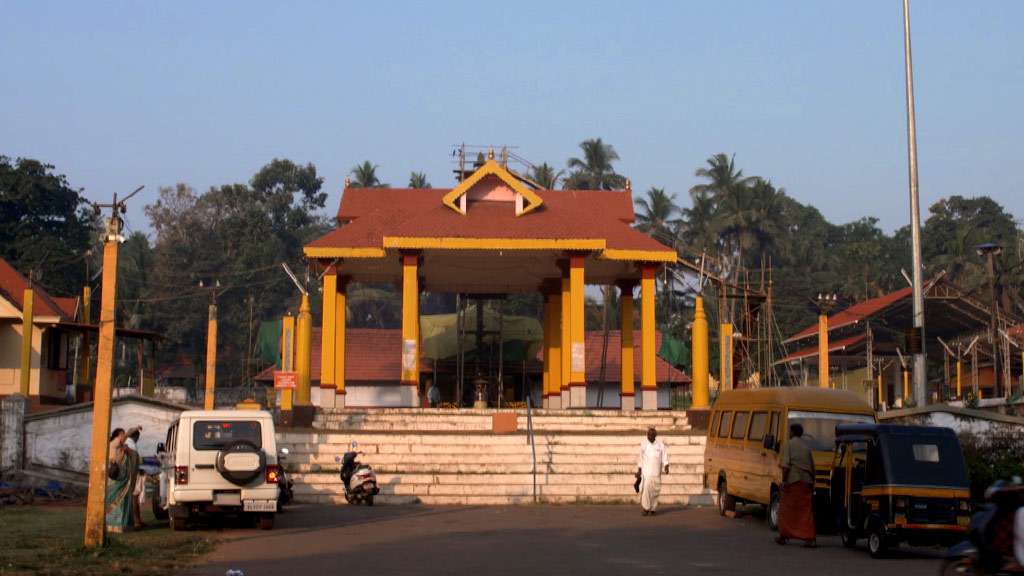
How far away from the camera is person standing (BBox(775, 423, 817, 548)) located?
15844mm

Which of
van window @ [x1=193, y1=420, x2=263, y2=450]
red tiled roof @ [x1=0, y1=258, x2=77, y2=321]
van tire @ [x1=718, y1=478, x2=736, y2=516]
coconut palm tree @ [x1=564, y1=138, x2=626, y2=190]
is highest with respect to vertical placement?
coconut palm tree @ [x1=564, y1=138, x2=626, y2=190]

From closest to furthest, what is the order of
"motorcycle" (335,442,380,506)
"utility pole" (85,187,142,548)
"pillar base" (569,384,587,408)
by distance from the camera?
"utility pole" (85,187,142,548) < "motorcycle" (335,442,380,506) < "pillar base" (569,384,587,408)

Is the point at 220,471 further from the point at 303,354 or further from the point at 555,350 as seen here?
the point at 555,350

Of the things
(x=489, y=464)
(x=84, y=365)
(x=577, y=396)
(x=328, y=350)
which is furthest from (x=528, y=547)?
(x=84, y=365)

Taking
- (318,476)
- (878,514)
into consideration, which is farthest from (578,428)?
(878,514)

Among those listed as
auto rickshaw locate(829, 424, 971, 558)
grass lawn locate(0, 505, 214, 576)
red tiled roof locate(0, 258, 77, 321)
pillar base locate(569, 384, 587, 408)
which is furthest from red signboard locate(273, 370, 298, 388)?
auto rickshaw locate(829, 424, 971, 558)

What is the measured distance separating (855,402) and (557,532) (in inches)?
205

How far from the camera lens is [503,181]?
35031mm

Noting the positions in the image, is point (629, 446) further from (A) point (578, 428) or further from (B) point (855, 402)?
(B) point (855, 402)

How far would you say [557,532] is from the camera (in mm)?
17141

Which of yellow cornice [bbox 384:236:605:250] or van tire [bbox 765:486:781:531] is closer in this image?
van tire [bbox 765:486:781:531]

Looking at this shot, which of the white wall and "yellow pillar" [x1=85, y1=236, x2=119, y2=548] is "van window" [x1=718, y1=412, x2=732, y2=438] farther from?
the white wall

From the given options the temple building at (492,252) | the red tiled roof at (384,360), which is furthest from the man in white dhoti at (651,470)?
the red tiled roof at (384,360)

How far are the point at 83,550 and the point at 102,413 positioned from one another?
1.62 meters
